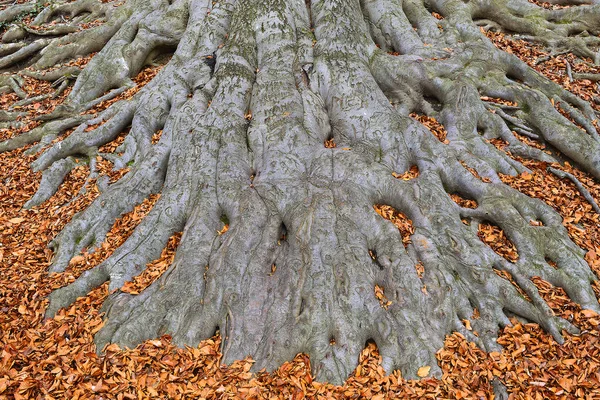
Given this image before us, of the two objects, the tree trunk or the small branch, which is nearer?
the tree trunk

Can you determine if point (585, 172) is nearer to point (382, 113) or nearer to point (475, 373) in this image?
point (382, 113)

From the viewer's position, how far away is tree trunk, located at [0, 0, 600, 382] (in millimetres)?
4234

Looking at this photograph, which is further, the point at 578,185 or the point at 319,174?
the point at 578,185

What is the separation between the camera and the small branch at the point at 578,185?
559 centimetres

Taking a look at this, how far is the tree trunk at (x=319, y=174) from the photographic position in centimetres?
423

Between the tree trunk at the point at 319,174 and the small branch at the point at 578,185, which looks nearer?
the tree trunk at the point at 319,174

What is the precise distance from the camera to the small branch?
5592mm

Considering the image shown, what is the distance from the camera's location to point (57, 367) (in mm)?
3971

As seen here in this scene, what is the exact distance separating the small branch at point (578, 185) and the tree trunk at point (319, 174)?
1.03 ft

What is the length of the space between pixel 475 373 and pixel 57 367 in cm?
383

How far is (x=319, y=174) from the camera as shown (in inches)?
203

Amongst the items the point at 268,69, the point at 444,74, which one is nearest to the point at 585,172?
the point at 444,74

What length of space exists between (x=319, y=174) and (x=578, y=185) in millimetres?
3596

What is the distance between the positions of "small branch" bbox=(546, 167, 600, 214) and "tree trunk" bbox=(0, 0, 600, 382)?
31 centimetres
